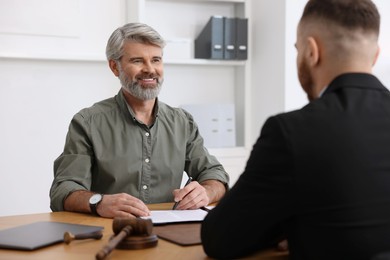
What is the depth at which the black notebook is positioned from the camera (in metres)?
1.48

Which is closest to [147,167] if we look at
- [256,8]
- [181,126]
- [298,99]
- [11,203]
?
[181,126]

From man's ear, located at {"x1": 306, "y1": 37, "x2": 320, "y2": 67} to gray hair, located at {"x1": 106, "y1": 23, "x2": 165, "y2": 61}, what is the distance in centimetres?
126

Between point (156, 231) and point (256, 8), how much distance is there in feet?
10.0

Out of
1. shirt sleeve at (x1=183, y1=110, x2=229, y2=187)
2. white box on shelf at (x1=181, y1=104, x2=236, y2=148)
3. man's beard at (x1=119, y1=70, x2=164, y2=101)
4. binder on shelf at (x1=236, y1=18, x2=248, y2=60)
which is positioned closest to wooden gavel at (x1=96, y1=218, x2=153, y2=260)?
shirt sleeve at (x1=183, y1=110, x2=229, y2=187)

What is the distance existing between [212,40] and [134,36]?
1648 mm

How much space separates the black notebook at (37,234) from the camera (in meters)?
1.48

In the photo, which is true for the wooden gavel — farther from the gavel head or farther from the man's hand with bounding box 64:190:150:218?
the man's hand with bounding box 64:190:150:218

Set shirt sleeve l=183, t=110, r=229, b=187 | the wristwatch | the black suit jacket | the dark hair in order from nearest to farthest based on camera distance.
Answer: the black suit jacket → the dark hair → the wristwatch → shirt sleeve l=183, t=110, r=229, b=187

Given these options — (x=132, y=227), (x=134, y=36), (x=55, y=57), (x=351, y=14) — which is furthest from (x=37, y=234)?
(x=55, y=57)

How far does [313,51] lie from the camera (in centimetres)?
138

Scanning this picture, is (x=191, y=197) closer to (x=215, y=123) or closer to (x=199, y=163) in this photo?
(x=199, y=163)

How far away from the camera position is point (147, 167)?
2.47 m

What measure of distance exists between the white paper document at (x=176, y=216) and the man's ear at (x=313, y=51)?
0.69 m

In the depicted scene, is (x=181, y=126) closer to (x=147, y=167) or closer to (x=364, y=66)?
(x=147, y=167)
